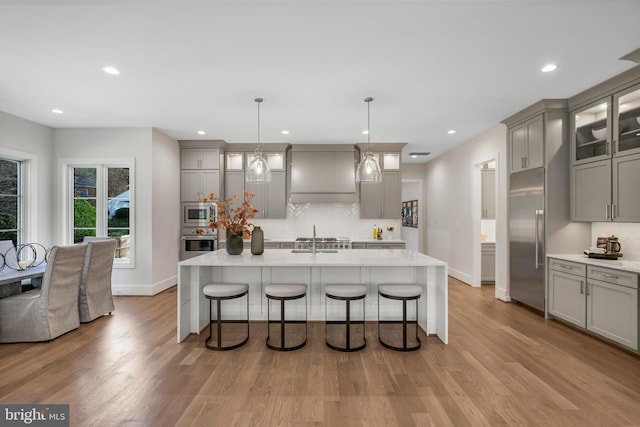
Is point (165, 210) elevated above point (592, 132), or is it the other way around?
point (592, 132)

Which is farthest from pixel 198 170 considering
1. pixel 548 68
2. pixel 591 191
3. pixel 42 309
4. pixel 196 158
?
pixel 591 191

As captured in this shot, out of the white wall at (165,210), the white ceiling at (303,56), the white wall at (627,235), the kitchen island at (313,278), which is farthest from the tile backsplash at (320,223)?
the white wall at (627,235)

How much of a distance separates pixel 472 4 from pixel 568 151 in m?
2.94

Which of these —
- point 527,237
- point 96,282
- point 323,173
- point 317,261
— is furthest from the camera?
point 323,173

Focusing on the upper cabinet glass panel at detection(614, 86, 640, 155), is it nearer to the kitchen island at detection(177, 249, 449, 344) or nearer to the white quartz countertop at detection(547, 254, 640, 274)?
the white quartz countertop at detection(547, 254, 640, 274)

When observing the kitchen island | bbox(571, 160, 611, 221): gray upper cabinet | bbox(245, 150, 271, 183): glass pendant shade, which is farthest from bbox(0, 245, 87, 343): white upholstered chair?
bbox(571, 160, 611, 221): gray upper cabinet

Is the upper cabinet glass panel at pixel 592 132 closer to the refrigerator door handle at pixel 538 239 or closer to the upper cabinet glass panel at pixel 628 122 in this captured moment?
the upper cabinet glass panel at pixel 628 122

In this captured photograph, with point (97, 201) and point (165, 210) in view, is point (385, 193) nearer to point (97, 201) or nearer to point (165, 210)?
point (165, 210)

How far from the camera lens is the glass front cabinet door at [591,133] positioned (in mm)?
3422

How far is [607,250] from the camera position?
3480 millimetres

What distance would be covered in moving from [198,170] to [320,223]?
264 centimetres

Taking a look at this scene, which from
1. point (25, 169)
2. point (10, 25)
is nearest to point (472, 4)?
point (10, 25)

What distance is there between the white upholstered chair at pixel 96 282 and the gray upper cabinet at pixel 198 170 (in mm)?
2110

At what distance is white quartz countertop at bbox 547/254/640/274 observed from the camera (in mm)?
2930
